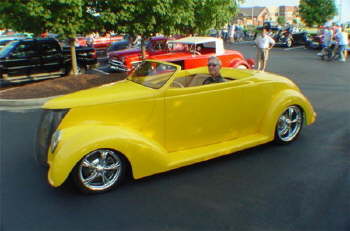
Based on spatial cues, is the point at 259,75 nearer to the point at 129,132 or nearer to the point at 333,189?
the point at 333,189

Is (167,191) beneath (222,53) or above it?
beneath

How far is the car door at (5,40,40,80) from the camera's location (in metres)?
11.7

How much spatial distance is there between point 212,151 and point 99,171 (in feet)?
5.07

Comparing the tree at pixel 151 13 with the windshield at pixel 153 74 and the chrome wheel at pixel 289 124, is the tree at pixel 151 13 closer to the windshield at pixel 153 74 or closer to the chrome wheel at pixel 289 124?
the windshield at pixel 153 74

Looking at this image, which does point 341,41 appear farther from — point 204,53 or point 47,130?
point 47,130

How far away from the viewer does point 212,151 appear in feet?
14.3

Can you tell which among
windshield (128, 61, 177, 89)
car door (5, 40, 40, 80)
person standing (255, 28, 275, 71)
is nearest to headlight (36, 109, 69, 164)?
windshield (128, 61, 177, 89)

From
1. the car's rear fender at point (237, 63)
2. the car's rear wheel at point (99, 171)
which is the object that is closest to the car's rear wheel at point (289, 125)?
the car's rear wheel at point (99, 171)

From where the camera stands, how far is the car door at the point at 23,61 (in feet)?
38.4

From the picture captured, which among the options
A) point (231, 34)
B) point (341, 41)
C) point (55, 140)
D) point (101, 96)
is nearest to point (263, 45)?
point (341, 41)

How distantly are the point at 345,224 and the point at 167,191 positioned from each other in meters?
1.92

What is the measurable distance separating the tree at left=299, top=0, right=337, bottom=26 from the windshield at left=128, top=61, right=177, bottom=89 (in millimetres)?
46448

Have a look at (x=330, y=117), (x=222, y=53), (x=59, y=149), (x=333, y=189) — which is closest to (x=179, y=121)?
(x=59, y=149)

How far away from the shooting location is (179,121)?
13.8 feet
